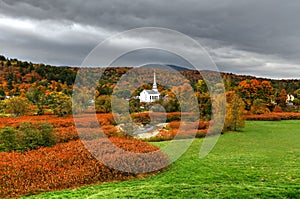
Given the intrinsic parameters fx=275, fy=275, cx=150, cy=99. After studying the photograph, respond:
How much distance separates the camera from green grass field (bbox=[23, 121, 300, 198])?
678cm

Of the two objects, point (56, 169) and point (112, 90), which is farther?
point (112, 90)

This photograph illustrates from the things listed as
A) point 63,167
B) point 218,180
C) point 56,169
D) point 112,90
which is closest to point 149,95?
point 112,90

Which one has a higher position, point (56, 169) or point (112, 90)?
point (112, 90)

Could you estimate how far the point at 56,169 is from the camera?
8.70 metres

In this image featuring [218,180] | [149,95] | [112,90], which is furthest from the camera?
[149,95]

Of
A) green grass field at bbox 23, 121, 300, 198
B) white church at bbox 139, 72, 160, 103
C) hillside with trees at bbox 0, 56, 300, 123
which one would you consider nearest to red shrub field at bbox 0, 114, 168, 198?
green grass field at bbox 23, 121, 300, 198

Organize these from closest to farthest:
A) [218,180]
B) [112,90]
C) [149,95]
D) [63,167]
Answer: [218,180] < [63,167] < [112,90] < [149,95]

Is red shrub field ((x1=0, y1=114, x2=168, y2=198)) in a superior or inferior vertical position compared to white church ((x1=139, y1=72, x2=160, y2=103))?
inferior

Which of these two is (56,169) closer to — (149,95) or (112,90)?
(112,90)

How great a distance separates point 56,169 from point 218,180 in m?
4.99

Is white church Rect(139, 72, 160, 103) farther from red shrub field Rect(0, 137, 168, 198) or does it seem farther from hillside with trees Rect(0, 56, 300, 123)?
red shrub field Rect(0, 137, 168, 198)

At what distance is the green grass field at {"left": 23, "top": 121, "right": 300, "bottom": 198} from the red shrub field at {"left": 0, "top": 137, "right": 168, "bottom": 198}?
0.51 meters

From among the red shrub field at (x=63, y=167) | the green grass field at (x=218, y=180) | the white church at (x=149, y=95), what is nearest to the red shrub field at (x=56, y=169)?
the red shrub field at (x=63, y=167)

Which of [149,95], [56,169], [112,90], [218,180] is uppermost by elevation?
[112,90]
